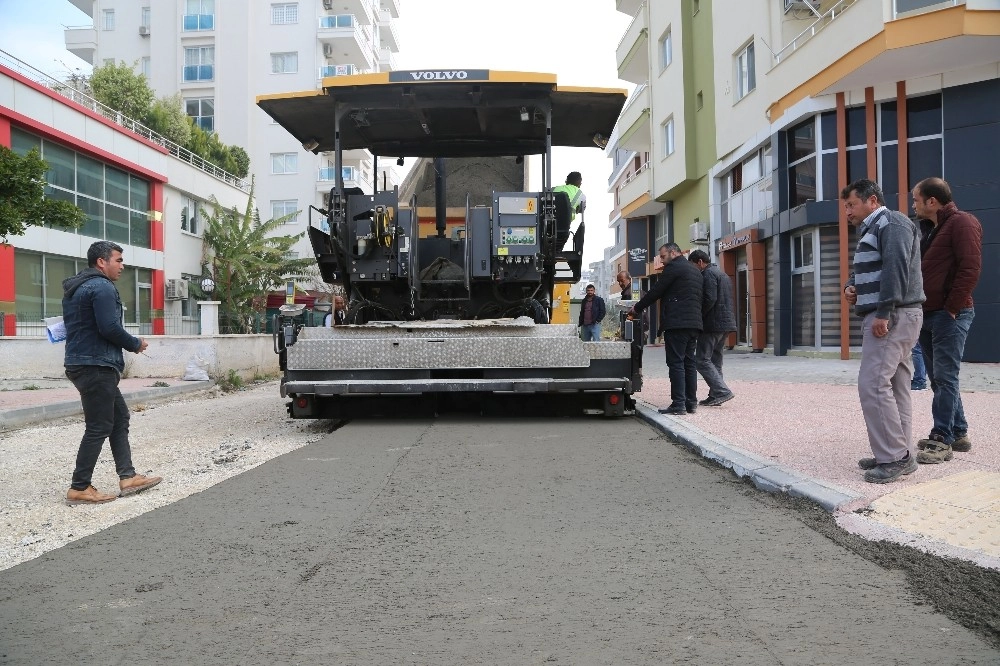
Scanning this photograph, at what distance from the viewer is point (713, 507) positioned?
466 centimetres

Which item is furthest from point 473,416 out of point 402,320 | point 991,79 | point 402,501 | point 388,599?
point 991,79

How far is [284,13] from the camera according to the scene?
1761 inches

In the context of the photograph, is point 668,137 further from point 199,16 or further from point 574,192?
point 199,16

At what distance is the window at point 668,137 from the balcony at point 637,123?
1468mm

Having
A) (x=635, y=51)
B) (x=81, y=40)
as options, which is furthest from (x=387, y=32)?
(x=635, y=51)

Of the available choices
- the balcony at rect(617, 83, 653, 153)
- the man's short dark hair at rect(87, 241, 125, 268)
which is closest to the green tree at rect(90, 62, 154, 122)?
the balcony at rect(617, 83, 653, 153)

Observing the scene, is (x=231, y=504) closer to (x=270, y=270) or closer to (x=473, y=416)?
(x=473, y=416)

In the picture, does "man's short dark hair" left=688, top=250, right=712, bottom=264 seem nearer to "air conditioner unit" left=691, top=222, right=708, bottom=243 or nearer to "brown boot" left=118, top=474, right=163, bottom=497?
"brown boot" left=118, top=474, right=163, bottom=497

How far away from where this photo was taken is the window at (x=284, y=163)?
44562 millimetres

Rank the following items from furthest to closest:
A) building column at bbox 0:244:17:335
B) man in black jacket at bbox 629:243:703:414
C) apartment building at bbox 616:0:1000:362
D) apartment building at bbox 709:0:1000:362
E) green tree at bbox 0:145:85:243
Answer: building column at bbox 0:244:17:335 < apartment building at bbox 616:0:1000:362 < apartment building at bbox 709:0:1000:362 < green tree at bbox 0:145:85:243 < man in black jacket at bbox 629:243:703:414

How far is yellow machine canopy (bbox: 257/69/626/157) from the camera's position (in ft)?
27.1

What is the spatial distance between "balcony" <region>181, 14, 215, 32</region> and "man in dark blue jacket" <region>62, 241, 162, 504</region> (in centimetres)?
4284

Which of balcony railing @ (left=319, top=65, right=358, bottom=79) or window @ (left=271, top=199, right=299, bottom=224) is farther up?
balcony railing @ (left=319, top=65, right=358, bottom=79)

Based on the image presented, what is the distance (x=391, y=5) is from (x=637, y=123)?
33.7m
